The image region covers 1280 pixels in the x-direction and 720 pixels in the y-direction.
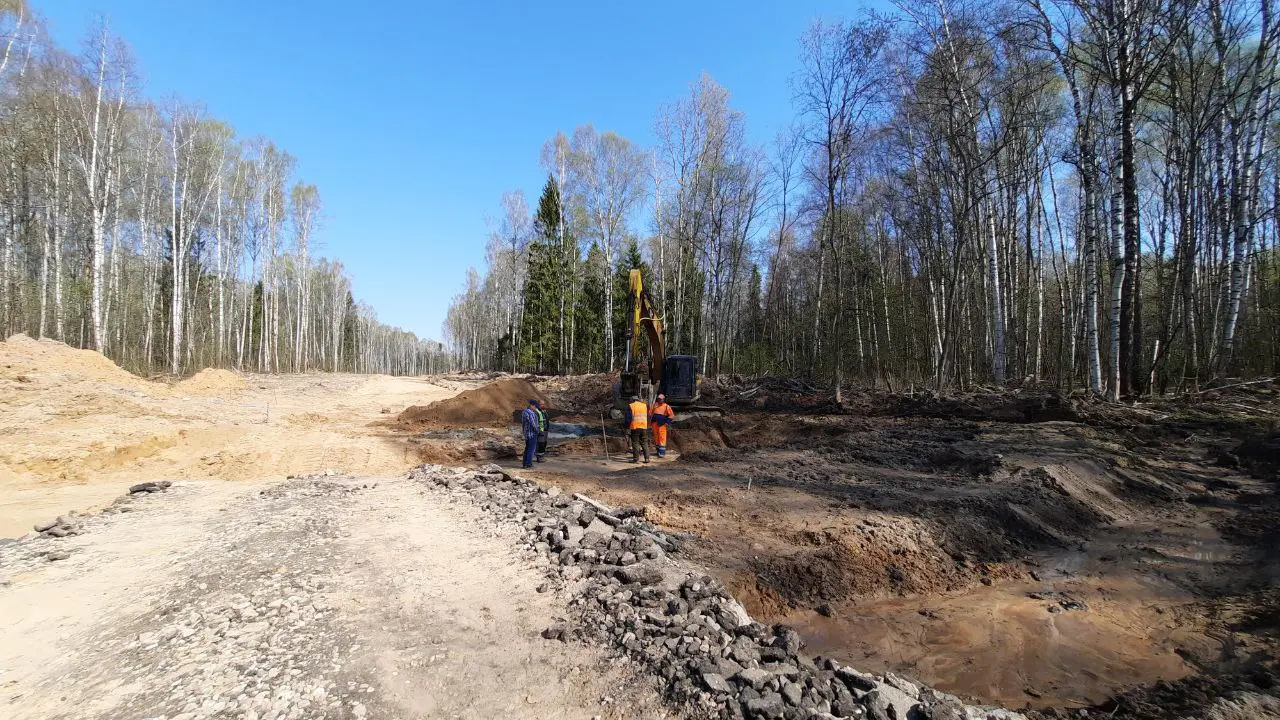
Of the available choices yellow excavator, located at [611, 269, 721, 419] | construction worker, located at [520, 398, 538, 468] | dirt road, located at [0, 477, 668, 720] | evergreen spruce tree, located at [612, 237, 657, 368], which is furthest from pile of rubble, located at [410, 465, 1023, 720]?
evergreen spruce tree, located at [612, 237, 657, 368]

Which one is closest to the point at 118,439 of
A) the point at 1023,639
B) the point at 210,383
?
the point at 210,383

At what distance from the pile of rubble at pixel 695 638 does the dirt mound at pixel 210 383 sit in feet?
65.9

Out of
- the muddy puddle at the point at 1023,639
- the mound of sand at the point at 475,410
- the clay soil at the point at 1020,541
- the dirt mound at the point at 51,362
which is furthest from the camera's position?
the mound of sand at the point at 475,410

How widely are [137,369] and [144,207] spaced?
10.7m

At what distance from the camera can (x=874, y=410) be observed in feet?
52.6

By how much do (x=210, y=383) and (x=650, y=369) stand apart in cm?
1737

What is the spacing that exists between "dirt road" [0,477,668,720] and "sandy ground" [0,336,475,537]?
368 centimetres

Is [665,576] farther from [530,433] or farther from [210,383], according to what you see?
[210,383]

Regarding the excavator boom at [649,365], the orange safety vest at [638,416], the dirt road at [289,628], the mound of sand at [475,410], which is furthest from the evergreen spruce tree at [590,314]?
the dirt road at [289,628]

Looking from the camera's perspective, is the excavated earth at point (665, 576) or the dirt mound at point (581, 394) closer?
the excavated earth at point (665, 576)

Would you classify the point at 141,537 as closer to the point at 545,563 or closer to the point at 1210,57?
the point at 545,563

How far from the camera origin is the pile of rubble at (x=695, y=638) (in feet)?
9.98

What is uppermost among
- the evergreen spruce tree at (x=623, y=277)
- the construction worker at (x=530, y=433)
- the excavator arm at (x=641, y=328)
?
the evergreen spruce tree at (x=623, y=277)

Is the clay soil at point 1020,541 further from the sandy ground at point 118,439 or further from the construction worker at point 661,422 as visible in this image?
the sandy ground at point 118,439
